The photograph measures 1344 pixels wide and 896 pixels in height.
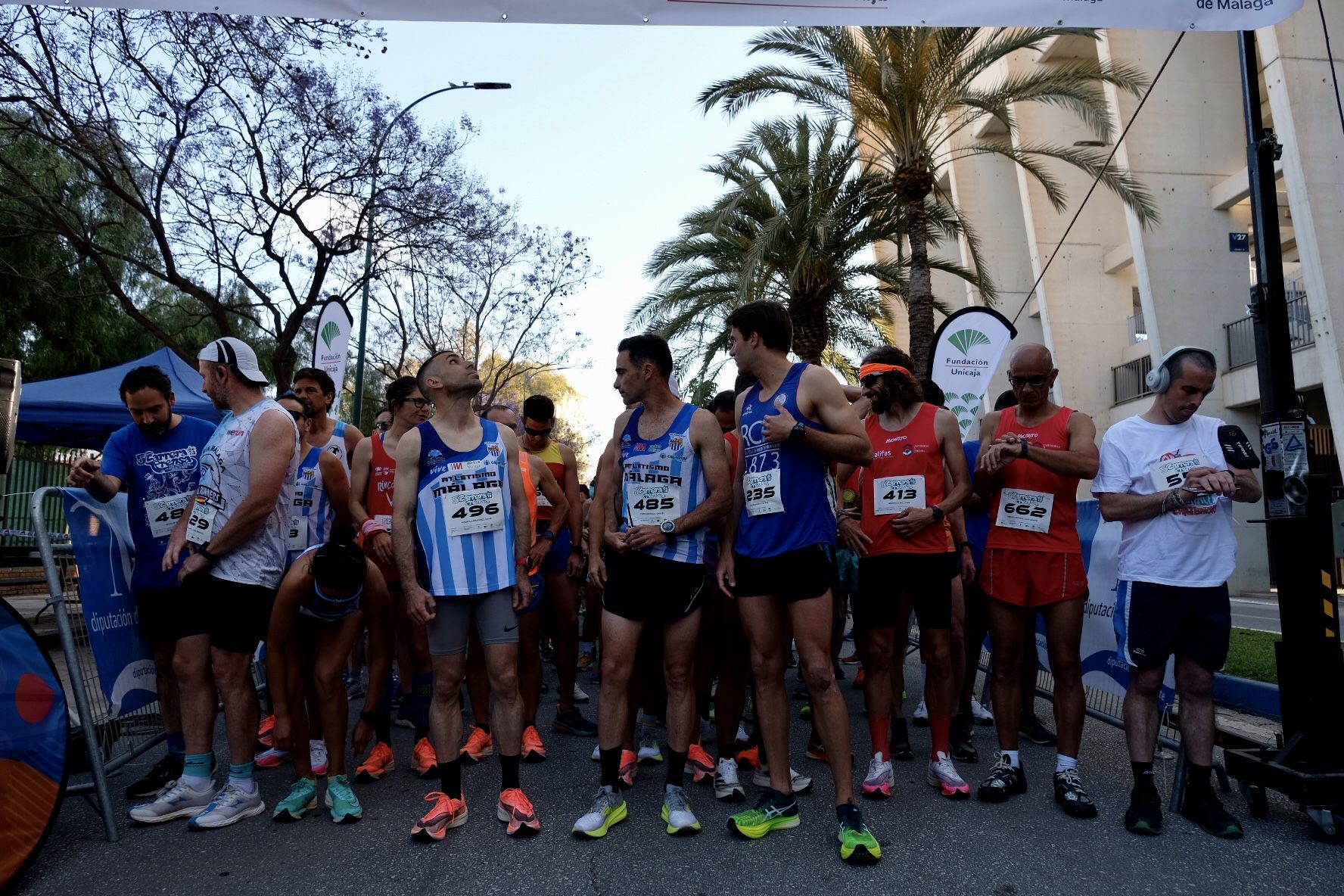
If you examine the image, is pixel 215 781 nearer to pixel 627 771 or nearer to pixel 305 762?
pixel 305 762

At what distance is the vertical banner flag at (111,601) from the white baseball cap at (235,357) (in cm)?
87

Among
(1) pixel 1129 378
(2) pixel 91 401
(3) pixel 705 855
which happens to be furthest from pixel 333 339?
(1) pixel 1129 378

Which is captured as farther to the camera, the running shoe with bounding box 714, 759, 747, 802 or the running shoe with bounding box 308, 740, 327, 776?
the running shoe with bounding box 308, 740, 327, 776

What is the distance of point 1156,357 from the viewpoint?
798 inches

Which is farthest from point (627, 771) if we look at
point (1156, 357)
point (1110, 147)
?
point (1110, 147)

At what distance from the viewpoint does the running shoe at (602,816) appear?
4.05 m

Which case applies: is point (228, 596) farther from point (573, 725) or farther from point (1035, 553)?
point (1035, 553)

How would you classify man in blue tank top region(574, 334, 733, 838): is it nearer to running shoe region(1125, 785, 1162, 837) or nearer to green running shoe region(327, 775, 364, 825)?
green running shoe region(327, 775, 364, 825)

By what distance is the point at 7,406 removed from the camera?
434 centimetres

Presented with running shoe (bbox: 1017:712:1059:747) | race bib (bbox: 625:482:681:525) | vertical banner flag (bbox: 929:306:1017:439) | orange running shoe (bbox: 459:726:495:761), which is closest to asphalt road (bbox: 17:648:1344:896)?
orange running shoe (bbox: 459:726:495:761)

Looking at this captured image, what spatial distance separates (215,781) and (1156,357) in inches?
796

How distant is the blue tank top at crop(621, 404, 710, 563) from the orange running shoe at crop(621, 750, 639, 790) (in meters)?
1.21

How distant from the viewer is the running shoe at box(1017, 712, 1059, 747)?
226 inches

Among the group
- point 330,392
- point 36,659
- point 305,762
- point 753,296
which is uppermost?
point 753,296
